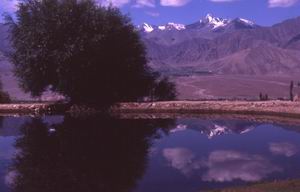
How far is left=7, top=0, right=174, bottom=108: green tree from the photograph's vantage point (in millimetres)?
47656

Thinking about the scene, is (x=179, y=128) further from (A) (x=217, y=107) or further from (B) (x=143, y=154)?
(B) (x=143, y=154)

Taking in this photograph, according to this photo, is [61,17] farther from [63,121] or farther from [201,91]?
[201,91]

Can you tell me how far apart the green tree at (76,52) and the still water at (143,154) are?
6.28 m

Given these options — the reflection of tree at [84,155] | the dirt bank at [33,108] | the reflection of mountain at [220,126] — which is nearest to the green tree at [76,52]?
the dirt bank at [33,108]

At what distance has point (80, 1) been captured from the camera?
50000mm

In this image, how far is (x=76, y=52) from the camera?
47062 millimetres

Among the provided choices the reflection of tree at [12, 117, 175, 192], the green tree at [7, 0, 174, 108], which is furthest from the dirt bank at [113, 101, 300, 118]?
the reflection of tree at [12, 117, 175, 192]

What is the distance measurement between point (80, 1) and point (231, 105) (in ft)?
49.6

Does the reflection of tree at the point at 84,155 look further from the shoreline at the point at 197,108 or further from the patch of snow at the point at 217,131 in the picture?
the shoreline at the point at 197,108

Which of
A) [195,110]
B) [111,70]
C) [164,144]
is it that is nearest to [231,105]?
[195,110]

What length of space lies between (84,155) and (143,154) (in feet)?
8.92

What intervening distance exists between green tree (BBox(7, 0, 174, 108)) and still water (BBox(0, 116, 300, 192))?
6.28m

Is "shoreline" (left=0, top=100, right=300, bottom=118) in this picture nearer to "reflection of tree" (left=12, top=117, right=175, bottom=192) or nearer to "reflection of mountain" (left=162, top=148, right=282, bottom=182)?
"reflection of tree" (left=12, top=117, right=175, bottom=192)

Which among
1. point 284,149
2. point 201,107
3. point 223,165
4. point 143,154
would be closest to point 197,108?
point 201,107
